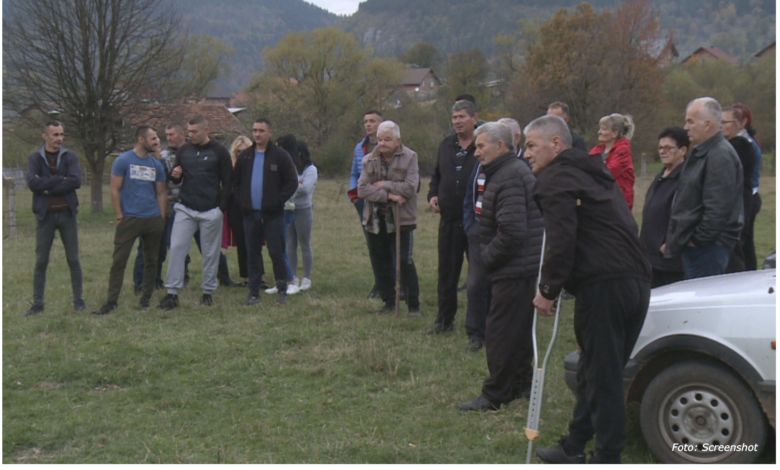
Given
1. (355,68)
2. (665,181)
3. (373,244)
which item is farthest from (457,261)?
(355,68)

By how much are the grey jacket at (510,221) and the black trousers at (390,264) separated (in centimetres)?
288

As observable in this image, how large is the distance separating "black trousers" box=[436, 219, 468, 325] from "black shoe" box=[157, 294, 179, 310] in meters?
3.37

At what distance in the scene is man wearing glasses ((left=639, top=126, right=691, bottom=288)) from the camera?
6.40 m

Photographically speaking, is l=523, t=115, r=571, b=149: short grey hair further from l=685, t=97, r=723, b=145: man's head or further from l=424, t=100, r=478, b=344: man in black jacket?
l=424, t=100, r=478, b=344: man in black jacket

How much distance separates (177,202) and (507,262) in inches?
207

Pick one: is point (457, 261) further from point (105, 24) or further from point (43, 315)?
point (105, 24)

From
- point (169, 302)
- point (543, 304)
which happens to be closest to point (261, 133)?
point (169, 302)

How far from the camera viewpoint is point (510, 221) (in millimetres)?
5383

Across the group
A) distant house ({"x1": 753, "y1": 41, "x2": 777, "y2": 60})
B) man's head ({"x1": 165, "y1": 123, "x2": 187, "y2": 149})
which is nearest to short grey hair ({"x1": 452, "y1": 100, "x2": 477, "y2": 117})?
man's head ({"x1": 165, "y1": 123, "x2": 187, "y2": 149})

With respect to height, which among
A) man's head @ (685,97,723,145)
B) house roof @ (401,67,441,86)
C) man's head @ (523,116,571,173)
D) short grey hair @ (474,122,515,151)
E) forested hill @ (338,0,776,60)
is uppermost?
forested hill @ (338,0,776,60)

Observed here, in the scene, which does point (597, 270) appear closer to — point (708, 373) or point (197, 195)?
point (708, 373)

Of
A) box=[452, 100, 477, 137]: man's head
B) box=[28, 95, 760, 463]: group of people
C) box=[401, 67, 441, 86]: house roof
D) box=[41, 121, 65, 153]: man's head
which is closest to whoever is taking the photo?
box=[28, 95, 760, 463]: group of people

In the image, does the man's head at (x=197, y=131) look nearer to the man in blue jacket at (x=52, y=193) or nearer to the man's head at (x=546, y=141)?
the man in blue jacket at (x=52, y=193)

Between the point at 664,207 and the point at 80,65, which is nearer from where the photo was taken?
the point at 664,207
